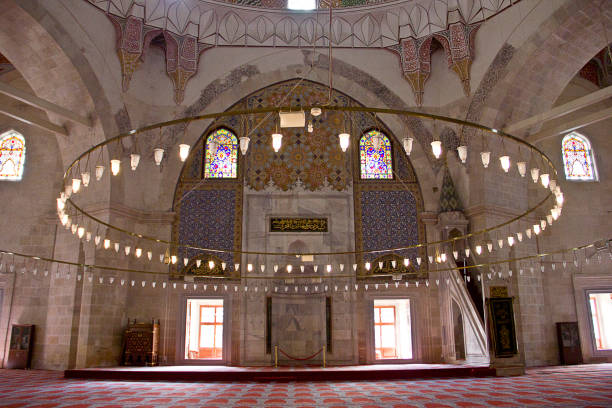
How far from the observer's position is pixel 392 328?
41.9 feet

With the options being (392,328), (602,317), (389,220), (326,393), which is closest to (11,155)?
(389,220)

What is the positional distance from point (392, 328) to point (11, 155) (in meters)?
10.7

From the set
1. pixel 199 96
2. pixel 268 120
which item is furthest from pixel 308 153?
pixel 199 96

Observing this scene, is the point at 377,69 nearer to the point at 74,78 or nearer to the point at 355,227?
the point at 355,227

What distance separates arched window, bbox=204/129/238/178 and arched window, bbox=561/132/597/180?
858cm

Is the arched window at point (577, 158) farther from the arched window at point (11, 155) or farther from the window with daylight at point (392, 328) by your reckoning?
the arched window at point (11, 155)

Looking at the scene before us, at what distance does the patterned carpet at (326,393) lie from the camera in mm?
5844

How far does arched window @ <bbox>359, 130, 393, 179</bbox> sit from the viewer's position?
12539 mm

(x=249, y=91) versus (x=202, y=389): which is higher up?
(x=249, y=91)

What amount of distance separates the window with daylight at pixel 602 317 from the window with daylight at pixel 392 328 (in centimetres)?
480

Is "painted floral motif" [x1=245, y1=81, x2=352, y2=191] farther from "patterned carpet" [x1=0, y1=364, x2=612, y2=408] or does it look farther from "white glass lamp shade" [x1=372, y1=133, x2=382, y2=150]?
"patterned carpet" [x1=0, y1=364, x2=612, y2=408]

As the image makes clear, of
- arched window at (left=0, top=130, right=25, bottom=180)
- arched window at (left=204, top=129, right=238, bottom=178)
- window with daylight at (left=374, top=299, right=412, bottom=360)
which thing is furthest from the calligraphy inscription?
arched window at (left=0, top=130, right=25, bottom=180)

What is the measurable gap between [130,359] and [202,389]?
3.68m

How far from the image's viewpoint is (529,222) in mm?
11852
